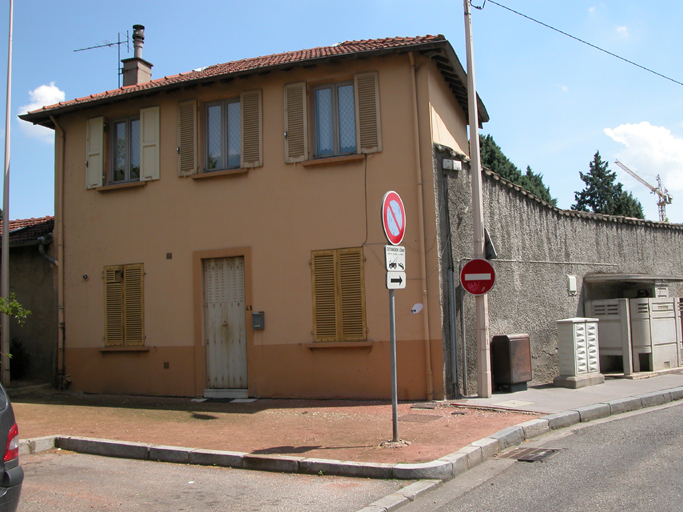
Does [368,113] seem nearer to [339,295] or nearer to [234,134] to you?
[234,134]

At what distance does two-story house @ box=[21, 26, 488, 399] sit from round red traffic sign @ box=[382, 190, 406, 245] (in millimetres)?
3032

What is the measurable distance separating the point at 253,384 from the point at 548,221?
23.3 ft

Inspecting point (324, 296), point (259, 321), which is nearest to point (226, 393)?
point (259, 321)

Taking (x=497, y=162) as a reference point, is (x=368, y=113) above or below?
below

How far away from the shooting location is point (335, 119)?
10953 millimetres

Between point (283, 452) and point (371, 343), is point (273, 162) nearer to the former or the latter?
point (371, 343)

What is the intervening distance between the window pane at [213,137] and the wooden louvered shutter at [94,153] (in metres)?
2.44

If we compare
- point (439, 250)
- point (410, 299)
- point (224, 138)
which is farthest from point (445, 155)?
point (224, 138)

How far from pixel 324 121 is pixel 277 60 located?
1.70 meters

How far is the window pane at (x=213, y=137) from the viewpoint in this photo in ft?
38.7

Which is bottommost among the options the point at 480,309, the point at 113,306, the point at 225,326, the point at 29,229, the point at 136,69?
the point at 225,326

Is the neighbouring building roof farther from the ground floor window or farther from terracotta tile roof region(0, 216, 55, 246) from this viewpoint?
the ground floor window

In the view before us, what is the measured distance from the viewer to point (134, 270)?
478 inches

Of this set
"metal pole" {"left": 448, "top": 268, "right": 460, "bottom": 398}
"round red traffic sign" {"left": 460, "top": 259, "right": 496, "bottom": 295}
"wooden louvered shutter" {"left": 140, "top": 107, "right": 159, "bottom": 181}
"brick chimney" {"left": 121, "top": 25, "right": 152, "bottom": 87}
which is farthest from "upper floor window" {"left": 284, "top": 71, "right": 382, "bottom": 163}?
"brick chimney" {"left": 121, "top": 25, "right": 152, "bottom": 87}
